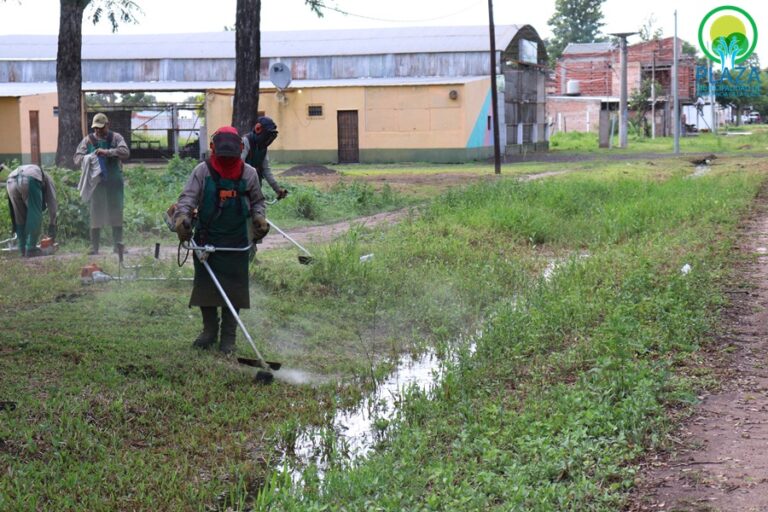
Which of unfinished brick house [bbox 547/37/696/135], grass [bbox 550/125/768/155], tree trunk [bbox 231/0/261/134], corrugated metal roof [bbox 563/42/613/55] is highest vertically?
corrugated metal roof [bbox 563/42/613/55]

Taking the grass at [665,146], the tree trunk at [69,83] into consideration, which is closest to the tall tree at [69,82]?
the tree trunk at [69,83]

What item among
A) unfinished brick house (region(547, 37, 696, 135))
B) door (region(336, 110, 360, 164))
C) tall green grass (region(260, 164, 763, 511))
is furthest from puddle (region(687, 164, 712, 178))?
unfinished brick house (region(547, 37, 696, 135))

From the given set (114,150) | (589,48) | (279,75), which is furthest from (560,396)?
(589,48)

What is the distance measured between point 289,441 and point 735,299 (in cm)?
496

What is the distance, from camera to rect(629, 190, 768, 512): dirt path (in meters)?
4.66

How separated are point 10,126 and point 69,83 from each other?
51.0 ft

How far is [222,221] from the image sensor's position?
320 inches

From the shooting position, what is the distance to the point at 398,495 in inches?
189

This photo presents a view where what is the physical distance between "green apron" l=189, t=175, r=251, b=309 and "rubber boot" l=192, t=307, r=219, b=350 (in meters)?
0.14

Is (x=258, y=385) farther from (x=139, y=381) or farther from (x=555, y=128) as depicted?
(x=555, y=128)

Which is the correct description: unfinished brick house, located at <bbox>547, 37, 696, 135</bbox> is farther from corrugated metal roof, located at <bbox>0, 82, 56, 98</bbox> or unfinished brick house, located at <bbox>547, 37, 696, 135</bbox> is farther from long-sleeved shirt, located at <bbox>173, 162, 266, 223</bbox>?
long-sleeved shirt, located at <bbox>173, 162, 266, 223</bbox>

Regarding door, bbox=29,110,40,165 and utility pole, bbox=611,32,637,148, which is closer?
door, bbox=29,110,40,165

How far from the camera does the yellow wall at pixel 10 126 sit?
35406mm

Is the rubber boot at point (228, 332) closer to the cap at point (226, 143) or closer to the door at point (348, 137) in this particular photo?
the cap at point (226, 143)
